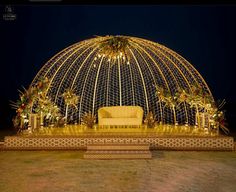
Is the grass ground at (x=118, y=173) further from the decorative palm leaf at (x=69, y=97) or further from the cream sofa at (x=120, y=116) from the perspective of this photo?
the decorative palm leaf at (x=69, y=97)

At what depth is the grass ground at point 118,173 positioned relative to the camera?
6820 mm

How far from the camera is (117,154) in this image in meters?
9.61

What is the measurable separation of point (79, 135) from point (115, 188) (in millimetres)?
4091

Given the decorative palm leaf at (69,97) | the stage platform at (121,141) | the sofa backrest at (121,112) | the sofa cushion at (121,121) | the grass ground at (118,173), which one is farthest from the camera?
the sofa backrest at (121,112)

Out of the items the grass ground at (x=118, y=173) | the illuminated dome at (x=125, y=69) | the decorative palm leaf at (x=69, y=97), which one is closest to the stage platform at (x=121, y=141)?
the grass ground at (x=118, y=173)

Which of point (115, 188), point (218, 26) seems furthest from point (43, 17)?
point (115, 188)

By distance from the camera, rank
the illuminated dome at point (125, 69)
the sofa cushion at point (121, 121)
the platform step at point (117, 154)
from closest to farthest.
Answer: the platform step at point (117, 154)
the illuminated dome at point (125, 69)
the sofa cushion at point (121, 121)

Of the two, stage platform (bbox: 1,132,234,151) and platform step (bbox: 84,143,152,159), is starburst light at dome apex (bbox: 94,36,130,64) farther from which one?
platform step (bbox: 84,143,152,159)

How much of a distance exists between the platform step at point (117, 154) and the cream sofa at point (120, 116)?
8.55 feet

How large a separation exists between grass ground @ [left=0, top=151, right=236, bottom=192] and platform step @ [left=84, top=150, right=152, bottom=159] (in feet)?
0.73

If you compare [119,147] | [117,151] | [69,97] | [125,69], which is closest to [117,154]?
[117,151]

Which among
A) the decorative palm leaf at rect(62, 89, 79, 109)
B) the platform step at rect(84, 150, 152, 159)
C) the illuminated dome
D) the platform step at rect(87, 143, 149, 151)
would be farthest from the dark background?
the platform step at rect(84, 150, 152, 159)

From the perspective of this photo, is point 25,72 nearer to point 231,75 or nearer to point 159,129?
point 159,129

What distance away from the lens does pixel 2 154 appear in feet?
32.9
